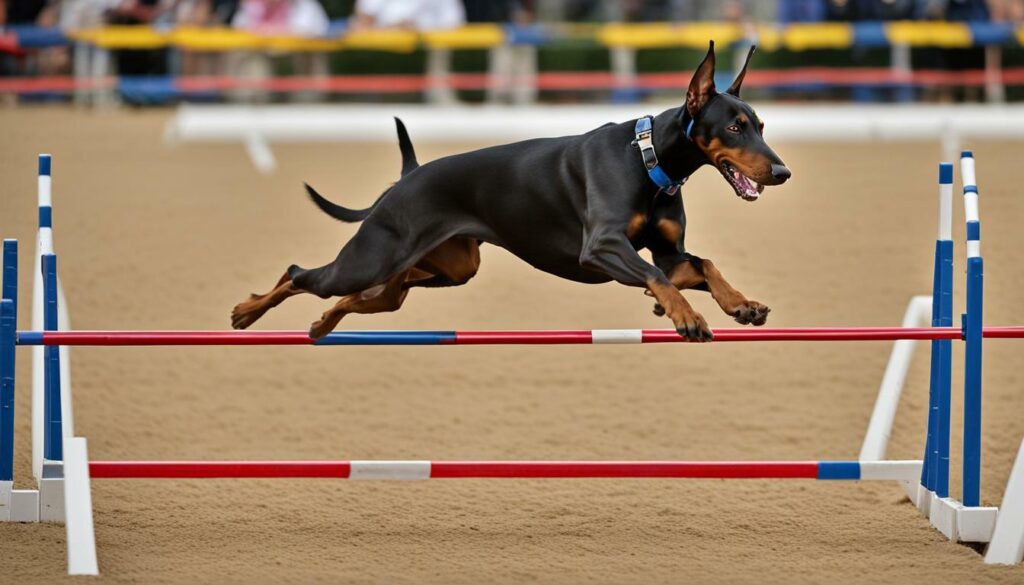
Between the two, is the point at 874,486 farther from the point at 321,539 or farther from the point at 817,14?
the point at 817,14

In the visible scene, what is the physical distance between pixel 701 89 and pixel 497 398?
4.40m

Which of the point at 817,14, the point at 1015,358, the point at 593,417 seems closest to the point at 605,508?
the point at 593,417

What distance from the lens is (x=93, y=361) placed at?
10461 mm

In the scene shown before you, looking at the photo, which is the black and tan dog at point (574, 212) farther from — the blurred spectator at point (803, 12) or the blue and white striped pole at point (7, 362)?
the blurred spectator at point (803, 12)

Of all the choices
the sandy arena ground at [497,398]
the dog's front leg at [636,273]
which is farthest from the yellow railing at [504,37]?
the dog's front leg at [636,273]

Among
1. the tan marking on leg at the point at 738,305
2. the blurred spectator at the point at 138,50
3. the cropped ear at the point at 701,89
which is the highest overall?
the blurred spectator at the point at 138,50

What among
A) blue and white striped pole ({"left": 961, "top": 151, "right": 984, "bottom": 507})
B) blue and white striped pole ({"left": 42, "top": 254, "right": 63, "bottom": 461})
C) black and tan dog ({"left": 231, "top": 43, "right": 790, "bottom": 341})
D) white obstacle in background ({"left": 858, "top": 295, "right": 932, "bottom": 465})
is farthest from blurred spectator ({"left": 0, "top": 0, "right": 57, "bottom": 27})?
blue and white striped pole ({"left": 961, "top": 151, "right": 984, "bottom": 507})

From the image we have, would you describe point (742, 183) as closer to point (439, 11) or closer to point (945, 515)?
point (945, 515)

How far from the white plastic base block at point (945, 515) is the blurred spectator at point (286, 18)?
14235mm

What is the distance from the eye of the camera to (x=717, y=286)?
588cm

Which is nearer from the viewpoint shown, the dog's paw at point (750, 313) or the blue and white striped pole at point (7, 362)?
the dog's paw at point (750, 313)

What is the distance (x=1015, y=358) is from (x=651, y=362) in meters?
2.16

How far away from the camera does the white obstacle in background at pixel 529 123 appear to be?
59.8 feet

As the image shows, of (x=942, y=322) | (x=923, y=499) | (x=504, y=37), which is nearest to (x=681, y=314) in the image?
(x=942, y=322)
